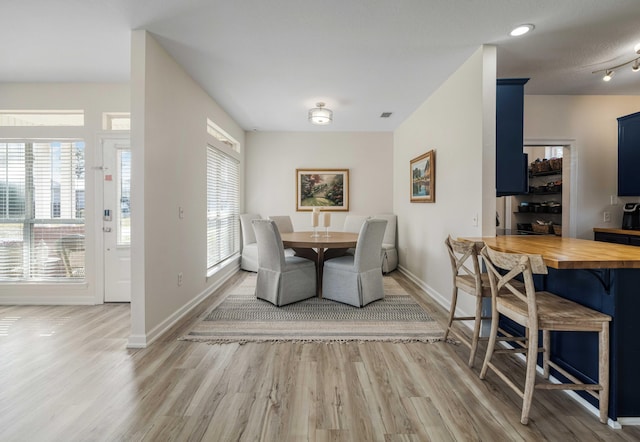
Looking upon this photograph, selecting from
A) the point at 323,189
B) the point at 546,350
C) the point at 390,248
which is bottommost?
the point at 546,350

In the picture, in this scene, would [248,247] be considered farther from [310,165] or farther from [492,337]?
[492,337]

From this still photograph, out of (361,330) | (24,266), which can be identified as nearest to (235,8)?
(361,330)

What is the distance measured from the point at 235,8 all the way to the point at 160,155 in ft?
4.36

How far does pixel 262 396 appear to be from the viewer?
179 centimetres

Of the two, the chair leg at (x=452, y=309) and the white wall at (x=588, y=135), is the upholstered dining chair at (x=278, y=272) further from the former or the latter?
the white wall at (x=588, y=135)

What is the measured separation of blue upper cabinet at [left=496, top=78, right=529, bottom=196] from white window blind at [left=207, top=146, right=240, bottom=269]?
3.34m

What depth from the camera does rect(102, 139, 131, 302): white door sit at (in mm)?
3426

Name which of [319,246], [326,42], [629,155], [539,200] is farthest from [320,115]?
[539,200]

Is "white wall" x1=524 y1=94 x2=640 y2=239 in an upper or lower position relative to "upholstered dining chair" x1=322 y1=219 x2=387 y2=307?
upper

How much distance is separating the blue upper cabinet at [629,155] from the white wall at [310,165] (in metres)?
3.06

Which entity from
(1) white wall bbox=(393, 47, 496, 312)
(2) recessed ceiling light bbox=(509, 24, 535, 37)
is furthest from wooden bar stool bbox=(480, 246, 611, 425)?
(2) recessed ceiling light bbox=(509, 24, 535, 37)

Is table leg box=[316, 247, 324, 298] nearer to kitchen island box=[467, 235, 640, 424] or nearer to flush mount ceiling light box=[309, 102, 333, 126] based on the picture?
flush mount ceiling light box=[309, 102, 333, 126]

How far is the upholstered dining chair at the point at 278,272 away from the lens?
3.31 meters

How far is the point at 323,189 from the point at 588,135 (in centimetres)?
379
